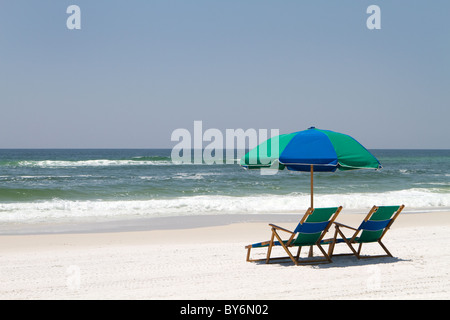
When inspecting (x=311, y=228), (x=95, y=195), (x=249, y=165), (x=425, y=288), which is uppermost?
(x=249, y=165)

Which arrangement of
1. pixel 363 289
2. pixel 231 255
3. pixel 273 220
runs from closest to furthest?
1. pixel 363 289
2. pixel 231 255
3. pixel 273 220

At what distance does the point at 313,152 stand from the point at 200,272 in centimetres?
212

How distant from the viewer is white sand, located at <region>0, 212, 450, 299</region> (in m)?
5.06

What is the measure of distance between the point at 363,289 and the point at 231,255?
8.39 ft

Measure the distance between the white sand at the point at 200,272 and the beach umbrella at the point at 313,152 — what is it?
1.38 m

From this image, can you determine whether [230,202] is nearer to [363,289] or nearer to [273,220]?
[273,220]

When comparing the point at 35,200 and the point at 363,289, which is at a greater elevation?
the point at 363,289

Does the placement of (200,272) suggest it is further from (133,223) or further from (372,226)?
(133,223)

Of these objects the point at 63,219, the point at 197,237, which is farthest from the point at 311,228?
the point at 63,219

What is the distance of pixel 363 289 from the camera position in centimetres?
514

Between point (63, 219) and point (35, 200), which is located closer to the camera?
point (63, 219)

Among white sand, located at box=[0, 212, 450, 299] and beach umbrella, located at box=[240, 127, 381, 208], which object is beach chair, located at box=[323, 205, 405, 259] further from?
beach umbrella, located at box=[240, 127, 381, 208]

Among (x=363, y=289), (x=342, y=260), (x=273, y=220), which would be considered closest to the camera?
(x=363, y=289)

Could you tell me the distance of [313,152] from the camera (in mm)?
6180
